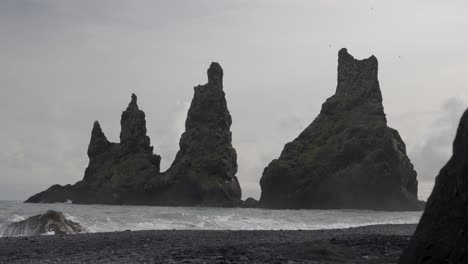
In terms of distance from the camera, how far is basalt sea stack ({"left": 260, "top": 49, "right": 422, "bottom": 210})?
12588 centimetres

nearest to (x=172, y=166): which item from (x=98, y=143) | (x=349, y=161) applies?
(x=98, y=143)

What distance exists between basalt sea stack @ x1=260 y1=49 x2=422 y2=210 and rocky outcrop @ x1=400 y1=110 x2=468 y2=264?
119086mm

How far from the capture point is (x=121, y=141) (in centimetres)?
17300

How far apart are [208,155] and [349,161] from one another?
4032cm

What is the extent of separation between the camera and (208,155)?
Answer: 502 ft

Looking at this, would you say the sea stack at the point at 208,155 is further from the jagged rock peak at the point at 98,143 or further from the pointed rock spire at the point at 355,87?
the jagged rock peak at the point at 98,143

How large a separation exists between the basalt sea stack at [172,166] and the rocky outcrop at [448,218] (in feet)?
430

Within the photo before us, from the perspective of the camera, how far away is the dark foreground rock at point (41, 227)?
28.7 m

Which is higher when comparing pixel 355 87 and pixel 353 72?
pixel 353 72

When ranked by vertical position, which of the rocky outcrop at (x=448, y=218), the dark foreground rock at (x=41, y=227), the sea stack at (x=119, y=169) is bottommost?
the dark foreground rock at (x=41, y=227)

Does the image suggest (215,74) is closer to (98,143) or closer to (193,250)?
(98,143)

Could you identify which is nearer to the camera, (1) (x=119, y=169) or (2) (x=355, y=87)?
(2) (x=355, y=87)

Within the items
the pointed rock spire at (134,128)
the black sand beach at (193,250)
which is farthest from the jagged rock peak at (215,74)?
the black sand beach at (193,250)

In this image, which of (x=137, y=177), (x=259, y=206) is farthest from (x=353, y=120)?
(x=137, y=177)
